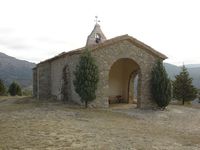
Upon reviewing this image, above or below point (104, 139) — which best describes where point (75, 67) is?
above

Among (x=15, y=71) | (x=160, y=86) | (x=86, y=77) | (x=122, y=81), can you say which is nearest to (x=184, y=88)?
(x=122, y=81)

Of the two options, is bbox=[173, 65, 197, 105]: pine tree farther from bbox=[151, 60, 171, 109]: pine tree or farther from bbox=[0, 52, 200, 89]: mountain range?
bbox=[0, 52, 200, 89]: mountain range

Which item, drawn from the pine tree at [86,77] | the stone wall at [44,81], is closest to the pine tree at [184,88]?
the pine tree at [86,77]

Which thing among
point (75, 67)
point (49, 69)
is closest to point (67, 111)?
point (75, 67)

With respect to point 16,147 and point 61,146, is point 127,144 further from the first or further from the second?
point 16,147

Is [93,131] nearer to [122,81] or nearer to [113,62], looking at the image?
[113,62]

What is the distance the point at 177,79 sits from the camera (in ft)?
94.9

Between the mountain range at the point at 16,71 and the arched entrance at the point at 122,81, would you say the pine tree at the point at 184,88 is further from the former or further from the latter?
the mountain range at the point at 16,71

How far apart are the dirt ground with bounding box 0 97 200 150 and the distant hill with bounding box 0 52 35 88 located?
117 m

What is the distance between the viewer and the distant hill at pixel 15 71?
139m

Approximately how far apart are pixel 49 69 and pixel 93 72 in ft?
36.2

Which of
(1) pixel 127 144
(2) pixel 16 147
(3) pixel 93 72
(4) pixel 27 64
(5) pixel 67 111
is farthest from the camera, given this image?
(4) pixel 27 64

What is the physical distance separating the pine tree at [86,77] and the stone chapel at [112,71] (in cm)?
58

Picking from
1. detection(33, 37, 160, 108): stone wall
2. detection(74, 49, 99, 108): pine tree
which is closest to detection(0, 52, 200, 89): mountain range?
detection(33, 37, 160, 108): stone wall
